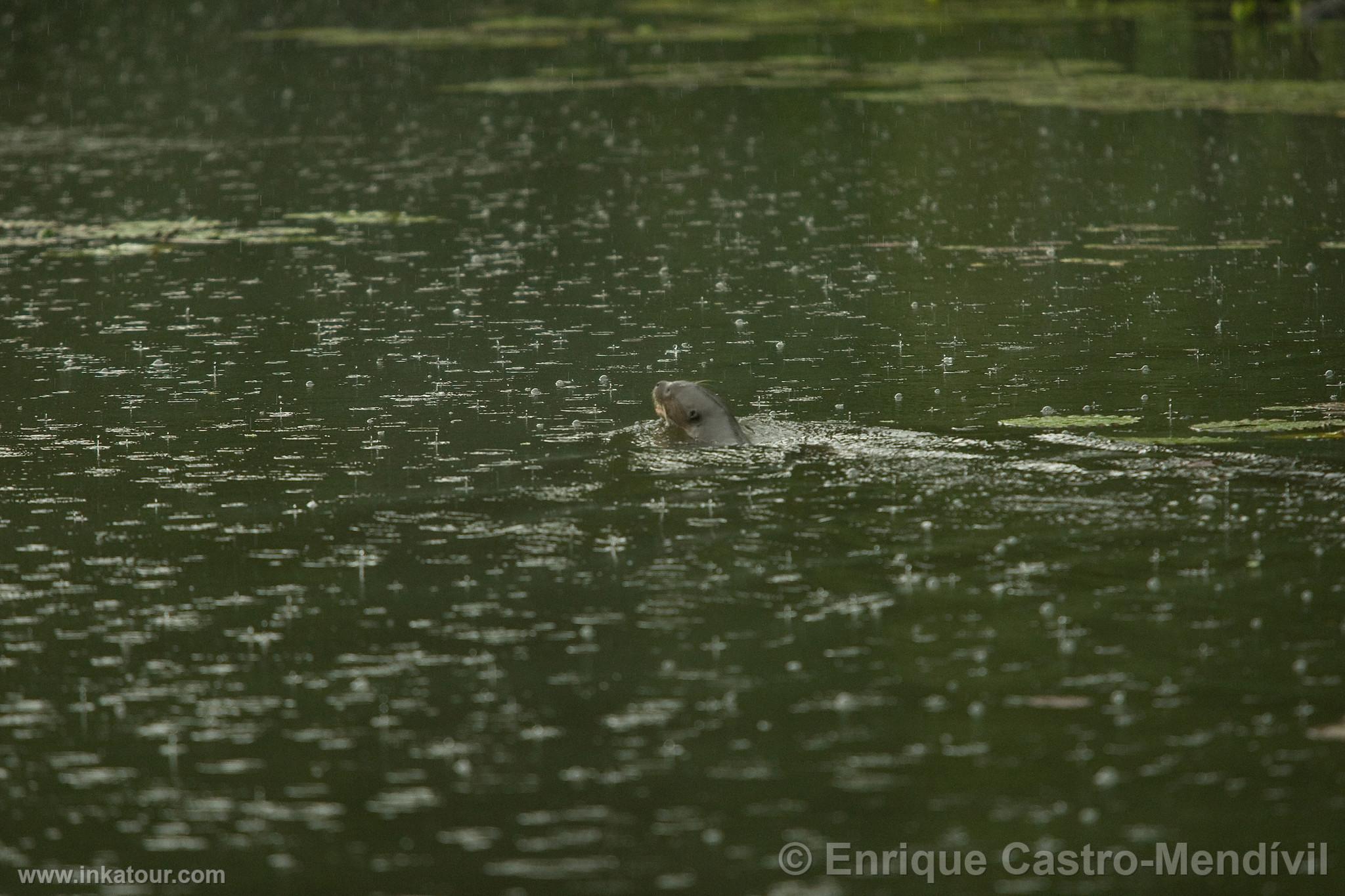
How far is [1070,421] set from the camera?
12891 millimetres

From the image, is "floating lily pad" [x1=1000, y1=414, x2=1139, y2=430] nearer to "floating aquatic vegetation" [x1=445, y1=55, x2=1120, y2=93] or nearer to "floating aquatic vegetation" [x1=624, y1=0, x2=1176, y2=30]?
"floating aquatic vegetation" [x1=445, y1=55, x2=1120, y2=93]

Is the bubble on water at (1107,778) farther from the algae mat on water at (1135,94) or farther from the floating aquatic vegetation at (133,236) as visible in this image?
the algae mat on water at (1135,94)

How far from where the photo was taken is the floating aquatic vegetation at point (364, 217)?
22.5m

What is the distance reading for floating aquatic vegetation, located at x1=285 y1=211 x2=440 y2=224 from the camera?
886 inches

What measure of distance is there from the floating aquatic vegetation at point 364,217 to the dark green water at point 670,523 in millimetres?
117

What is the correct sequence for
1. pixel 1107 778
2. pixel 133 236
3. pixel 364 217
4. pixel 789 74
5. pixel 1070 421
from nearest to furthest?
pixel 1107 778 < pixel 1070 421 < pixel 133 236 < pixel 364 217 < pixel 789 74

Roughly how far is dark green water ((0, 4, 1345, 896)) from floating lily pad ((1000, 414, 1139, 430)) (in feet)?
0.29

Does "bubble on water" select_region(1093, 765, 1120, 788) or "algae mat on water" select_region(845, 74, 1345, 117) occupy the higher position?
"algae mat on water" select_region(845, 74, 1345, 117)

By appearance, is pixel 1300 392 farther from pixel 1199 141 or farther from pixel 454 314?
pixel 1199 141

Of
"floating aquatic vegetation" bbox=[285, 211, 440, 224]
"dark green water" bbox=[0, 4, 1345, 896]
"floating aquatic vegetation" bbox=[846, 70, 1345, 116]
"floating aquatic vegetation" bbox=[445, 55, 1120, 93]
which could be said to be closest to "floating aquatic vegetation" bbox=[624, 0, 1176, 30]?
"floating aquatic vegetation" bbox=[445, 55, 1120, 93]

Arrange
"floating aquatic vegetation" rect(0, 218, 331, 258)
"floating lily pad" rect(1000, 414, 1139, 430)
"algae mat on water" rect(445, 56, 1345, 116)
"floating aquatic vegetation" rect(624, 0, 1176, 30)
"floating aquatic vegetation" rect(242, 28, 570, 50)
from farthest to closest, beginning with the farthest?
"floating aquatic vegetation" rect(624, 0, 1176, 30), "floating aquatic vegetation" rect(242, 28, 570, 50), "algae mat on water" rect(445, 56, 1345, 116), "floating aquatic vegetation" rect(0, 218, 331, 258), "floating lily pad" rect(1000, 414, 1139, 430)

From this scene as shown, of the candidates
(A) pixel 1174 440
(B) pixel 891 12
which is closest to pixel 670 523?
(A) pixel 1174 440

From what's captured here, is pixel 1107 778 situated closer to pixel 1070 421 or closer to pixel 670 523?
pixel 670 523

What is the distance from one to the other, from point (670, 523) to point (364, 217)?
12967 millimetres
